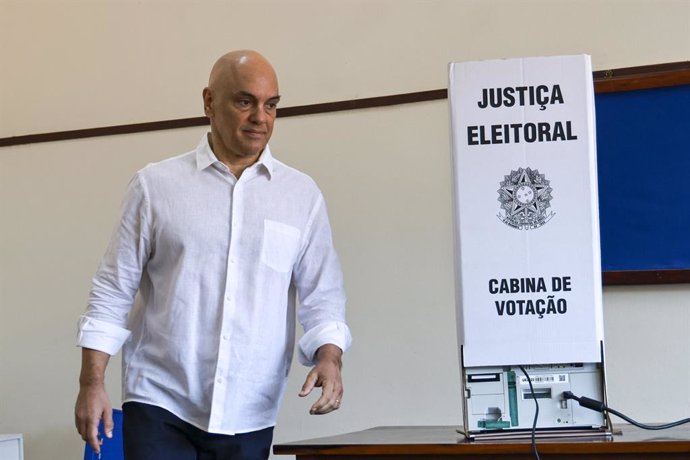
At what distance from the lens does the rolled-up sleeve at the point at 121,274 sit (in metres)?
1.95

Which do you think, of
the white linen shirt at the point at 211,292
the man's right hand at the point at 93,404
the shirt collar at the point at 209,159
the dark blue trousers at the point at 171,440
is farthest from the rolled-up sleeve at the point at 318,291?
the man's right hand at the point at 93,404

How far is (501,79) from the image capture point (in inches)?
73.4

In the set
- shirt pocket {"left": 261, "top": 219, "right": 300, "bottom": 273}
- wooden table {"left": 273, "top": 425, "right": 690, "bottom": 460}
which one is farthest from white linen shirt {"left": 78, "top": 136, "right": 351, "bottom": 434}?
wooden table {"left": 273, "top": 425, "right": 690, "bottom": 460}

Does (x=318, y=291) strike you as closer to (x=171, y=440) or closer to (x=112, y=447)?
(x=171, y=440)

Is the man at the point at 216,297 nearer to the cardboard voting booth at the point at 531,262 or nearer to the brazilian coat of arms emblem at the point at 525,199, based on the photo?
the cardboard voting booth at the point at 531,262

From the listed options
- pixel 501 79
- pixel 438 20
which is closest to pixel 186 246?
pixel 501 79

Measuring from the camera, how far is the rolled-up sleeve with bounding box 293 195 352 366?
1999mm

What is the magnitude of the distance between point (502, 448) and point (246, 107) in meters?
0.87

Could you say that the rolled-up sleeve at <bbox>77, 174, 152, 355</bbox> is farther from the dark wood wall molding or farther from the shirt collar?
the dark wood wall molding

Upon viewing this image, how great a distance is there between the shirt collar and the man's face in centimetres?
3

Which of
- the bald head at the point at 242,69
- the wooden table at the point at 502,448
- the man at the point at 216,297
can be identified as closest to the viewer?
the wooden table at the point at 502,448

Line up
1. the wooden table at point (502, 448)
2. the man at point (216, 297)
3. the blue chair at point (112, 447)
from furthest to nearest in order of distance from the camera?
1. the blue chair at point (112, 447)
2. the man at point (216, 297)
3. the wooden table at point (502, 448)

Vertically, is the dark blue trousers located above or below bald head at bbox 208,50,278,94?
below

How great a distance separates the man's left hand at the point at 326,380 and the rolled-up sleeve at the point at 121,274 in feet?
1.33
